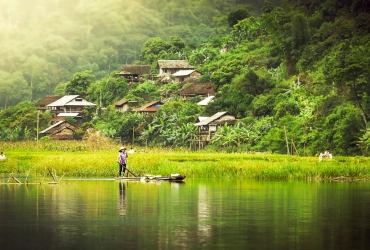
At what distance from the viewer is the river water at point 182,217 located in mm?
16203

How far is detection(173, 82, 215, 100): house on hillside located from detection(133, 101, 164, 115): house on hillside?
166 inches

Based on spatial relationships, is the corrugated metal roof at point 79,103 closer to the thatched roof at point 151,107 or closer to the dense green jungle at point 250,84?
the dense green jungle at point 250,84

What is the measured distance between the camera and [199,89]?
92062mm

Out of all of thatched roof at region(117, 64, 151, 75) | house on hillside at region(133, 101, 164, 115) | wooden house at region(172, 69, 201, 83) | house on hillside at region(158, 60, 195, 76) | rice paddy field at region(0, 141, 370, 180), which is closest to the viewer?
rice paddy field at region(0, 141, 370, 180)

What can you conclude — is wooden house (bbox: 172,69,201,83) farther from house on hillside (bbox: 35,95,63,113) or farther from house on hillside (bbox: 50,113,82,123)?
house on hillside (bbox: 35,95,63,113)

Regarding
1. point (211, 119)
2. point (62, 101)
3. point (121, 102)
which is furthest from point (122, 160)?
point (62, 101)

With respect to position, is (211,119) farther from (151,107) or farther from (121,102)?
(121,102)

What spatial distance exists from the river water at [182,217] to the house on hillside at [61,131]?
57.6 m

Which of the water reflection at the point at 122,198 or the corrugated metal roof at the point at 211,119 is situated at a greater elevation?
the corrugated metal roof at the point at 211,119

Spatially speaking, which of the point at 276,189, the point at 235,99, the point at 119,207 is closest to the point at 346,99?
the point at 235,99

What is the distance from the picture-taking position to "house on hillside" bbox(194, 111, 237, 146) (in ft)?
241

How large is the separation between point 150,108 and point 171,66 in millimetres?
17341

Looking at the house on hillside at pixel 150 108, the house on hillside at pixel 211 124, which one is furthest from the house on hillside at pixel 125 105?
the house on hillside at pixel 211 124

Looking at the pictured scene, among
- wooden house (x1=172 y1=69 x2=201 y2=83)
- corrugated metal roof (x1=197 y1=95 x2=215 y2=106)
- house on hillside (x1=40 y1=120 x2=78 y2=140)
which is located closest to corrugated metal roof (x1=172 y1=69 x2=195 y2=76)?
wooden house (x1=172 y1=69 x2=201 y2=83)
